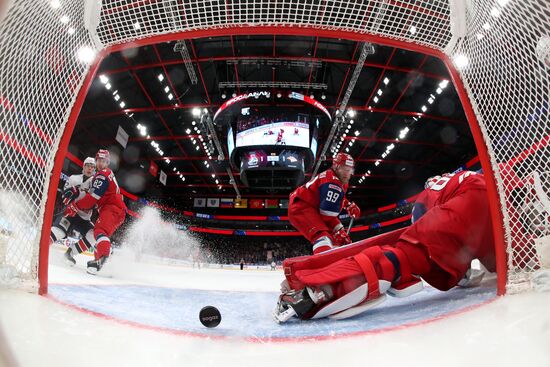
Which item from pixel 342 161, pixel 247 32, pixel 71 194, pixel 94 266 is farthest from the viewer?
pixel 71 194

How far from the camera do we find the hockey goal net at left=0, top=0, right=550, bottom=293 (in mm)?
1221

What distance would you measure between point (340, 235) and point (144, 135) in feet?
40.9

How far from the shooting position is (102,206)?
3.41 m

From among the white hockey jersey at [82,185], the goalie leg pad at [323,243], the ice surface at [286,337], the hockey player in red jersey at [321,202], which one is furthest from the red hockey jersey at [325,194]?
the white hockey jersey at [82,185]

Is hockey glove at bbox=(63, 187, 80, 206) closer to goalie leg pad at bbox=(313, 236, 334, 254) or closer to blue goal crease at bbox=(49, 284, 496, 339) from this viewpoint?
blue goal crease at bbox=(49, 284, 496, 339)

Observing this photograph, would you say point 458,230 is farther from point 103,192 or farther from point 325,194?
point 103,192

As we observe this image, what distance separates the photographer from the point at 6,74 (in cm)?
127

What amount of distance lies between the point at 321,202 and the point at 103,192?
215 cm

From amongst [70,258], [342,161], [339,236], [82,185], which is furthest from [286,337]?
[70,258]

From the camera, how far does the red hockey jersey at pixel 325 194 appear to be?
7.61ft

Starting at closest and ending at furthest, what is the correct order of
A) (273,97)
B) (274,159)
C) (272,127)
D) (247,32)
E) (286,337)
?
1. (286,337)
2. (247,32)
3. (274,159)
4. (272,127)
5. (273,97)

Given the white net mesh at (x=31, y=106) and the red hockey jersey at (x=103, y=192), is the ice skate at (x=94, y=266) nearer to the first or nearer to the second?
the red hockey jersey at (x=103, y=192)

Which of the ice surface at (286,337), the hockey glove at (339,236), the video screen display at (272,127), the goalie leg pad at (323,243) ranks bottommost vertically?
the ice surface at (286,337)

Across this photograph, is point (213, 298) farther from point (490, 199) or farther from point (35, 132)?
point (490, 199)
